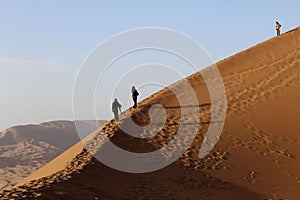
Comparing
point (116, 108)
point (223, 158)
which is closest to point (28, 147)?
point (116, 108)

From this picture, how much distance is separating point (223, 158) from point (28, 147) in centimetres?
5742

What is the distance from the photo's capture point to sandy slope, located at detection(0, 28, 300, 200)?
12.0 metres

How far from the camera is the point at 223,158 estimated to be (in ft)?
49.9

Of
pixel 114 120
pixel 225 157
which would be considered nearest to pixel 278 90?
pixel 225 157

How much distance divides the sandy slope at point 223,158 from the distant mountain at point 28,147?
20969mm

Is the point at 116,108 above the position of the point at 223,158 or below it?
above

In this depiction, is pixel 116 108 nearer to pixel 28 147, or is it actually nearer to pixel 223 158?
pixel 223 158

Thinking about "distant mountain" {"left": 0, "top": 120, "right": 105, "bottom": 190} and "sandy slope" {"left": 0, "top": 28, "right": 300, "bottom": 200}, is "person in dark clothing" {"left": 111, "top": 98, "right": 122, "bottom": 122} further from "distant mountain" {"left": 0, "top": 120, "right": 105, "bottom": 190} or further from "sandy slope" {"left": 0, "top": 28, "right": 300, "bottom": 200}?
"distant mountain" {"left": 0, "top": 120, "right": 105, "bottom": 190}

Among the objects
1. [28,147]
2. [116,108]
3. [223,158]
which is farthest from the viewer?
[28,147]

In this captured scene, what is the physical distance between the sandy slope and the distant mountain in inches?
826

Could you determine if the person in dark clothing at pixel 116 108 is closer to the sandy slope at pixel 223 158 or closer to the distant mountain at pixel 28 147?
the sandy slope at pixel 223 158

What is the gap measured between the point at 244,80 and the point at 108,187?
14178 mm

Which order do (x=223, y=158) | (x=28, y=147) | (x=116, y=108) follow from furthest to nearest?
(x=28, y=147)
(x=116, y=108)
(x=223, y=158)

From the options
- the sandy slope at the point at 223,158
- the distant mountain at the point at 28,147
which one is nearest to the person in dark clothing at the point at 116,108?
the sandy slope at the point at 223,158
